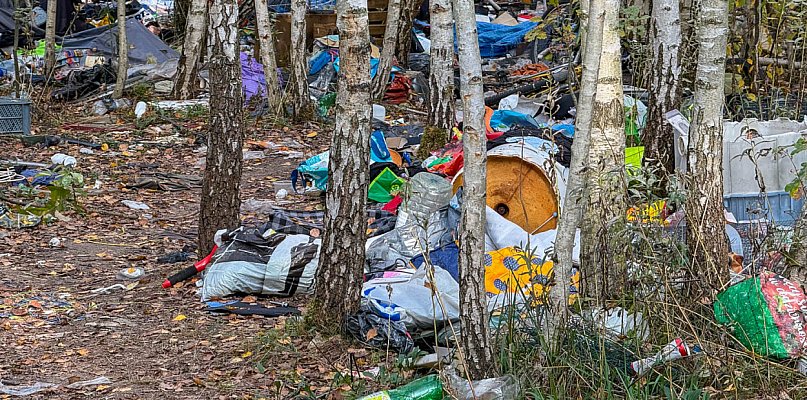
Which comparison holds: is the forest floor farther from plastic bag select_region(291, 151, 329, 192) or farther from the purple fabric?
the purple fabric

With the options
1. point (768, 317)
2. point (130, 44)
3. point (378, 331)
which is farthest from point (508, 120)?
point (130, 44)

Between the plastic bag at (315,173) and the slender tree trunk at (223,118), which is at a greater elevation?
the slender tree trunk at (223,118)

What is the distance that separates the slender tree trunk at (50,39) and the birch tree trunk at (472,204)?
11274 mm

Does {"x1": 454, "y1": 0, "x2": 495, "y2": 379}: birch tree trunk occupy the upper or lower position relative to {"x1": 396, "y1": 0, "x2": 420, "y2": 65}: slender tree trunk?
lower

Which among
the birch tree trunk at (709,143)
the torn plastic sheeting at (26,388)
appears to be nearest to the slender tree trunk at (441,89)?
the birch tree trunk at (709,143)

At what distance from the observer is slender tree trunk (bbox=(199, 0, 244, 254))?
6.93 m

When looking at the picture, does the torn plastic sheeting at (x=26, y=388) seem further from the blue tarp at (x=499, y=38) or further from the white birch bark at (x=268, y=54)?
the blue tarp at (x=499, y=38)

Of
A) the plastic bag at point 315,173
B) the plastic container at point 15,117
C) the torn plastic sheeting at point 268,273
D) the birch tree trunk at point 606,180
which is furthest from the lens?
the plastic container at point 15,117

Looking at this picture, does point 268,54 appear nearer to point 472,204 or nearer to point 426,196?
point 426,196

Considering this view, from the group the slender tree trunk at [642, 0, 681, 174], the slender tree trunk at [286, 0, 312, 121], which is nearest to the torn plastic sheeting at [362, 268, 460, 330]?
the slender tree trunk at [642, 0, 681, 174]

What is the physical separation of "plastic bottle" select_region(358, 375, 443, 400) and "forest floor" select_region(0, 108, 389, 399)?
0.39 meters

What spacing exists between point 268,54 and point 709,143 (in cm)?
907

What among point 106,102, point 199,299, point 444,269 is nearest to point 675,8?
point 444,269

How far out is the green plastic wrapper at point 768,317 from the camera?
4207 mm
